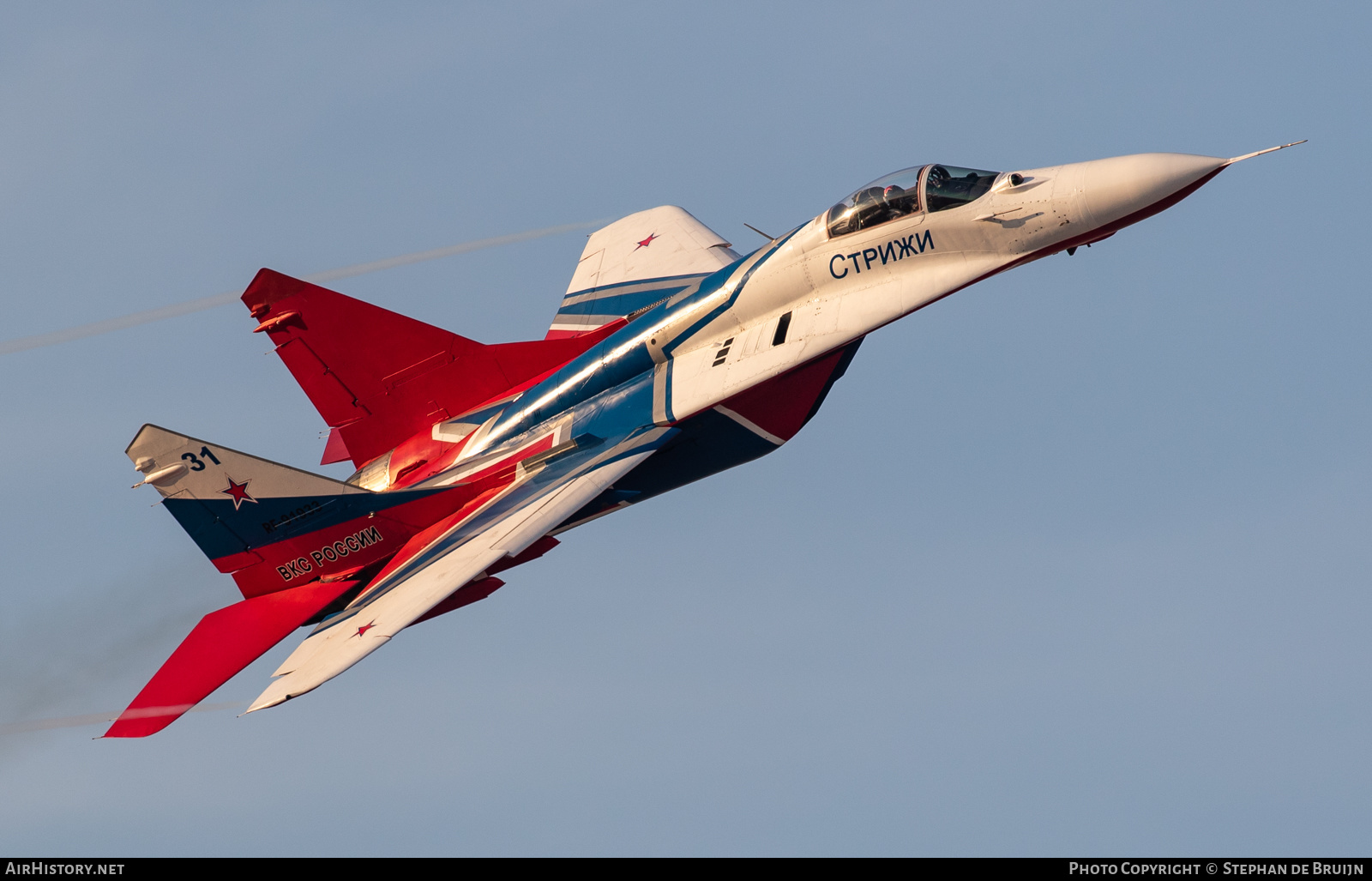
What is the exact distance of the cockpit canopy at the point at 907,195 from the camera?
73.4 feet

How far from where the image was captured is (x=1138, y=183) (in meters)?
21.2

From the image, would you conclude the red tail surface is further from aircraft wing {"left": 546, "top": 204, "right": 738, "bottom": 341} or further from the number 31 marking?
the number 31 marking

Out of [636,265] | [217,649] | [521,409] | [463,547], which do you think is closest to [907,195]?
[521,409]

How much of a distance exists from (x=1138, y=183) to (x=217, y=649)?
47.7ft

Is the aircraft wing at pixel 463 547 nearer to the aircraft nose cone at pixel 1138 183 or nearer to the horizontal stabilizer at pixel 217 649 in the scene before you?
the horizontal stabilizer at pixel 217 649

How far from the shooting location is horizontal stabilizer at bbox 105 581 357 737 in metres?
22.7

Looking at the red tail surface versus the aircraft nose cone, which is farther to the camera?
the red tail surface

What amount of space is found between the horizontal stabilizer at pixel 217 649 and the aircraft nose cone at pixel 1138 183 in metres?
12.0

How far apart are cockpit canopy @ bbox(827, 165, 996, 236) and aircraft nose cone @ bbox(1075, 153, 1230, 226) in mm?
1450

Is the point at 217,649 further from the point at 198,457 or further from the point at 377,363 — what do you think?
the point at 377,363

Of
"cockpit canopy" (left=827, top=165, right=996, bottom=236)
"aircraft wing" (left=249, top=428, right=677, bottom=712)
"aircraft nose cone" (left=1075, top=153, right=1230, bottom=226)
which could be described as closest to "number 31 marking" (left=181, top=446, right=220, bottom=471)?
"aircraft wing" (left=249, top=428, right=677, bottom=712)

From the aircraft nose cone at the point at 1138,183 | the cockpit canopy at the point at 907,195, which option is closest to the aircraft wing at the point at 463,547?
the cockpit canopy at the point at 907,195

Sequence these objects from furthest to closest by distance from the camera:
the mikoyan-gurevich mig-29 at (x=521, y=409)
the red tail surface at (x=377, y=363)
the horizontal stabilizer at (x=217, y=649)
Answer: the red tail surface at (x=377, y=363), the horizontal stabilizer at (x=217, y=649), the mikoyan-gurevich mig-29 at (x=521, y=409)

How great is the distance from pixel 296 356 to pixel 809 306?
9112 mm
